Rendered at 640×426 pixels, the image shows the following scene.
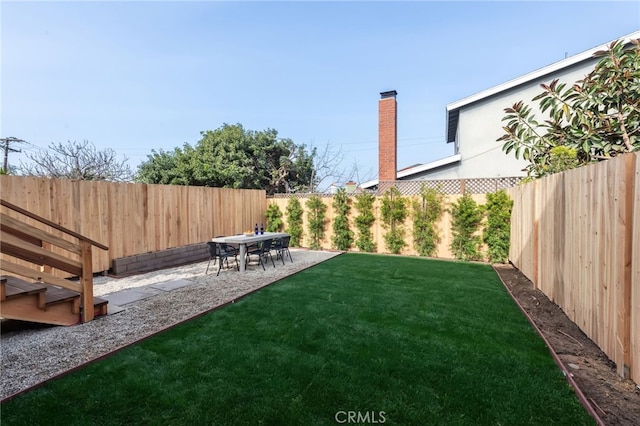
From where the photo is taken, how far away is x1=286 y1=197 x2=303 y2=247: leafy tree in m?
10.9

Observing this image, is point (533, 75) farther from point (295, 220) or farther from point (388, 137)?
point (295, 220)

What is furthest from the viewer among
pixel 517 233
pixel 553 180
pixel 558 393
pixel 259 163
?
pixel 259 163

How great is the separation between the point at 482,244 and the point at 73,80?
13485 mm

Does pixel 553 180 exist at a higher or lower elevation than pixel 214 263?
higher

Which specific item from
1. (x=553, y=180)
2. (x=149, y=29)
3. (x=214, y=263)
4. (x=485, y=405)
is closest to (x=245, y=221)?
(x=214, y=263)

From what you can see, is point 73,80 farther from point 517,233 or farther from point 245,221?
point 517,233

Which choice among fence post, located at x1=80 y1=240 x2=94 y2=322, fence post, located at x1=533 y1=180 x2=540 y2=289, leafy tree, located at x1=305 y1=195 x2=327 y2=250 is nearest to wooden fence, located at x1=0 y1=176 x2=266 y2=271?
leafy tree, located at x1=305 y1=195 x2=327 y2=250

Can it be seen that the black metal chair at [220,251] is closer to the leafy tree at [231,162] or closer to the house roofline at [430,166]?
the house roofline at [430,166]

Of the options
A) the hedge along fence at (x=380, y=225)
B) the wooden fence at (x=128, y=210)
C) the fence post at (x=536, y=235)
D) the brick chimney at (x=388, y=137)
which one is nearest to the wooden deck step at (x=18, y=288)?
the wooden fence at (x=128, y=210)

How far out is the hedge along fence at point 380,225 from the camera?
8.76 m

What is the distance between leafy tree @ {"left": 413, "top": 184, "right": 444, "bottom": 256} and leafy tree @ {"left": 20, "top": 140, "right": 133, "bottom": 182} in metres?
13.6

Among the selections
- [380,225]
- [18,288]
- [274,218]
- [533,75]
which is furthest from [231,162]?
[533,75]

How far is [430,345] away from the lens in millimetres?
3111

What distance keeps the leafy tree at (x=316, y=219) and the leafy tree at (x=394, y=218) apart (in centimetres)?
215
